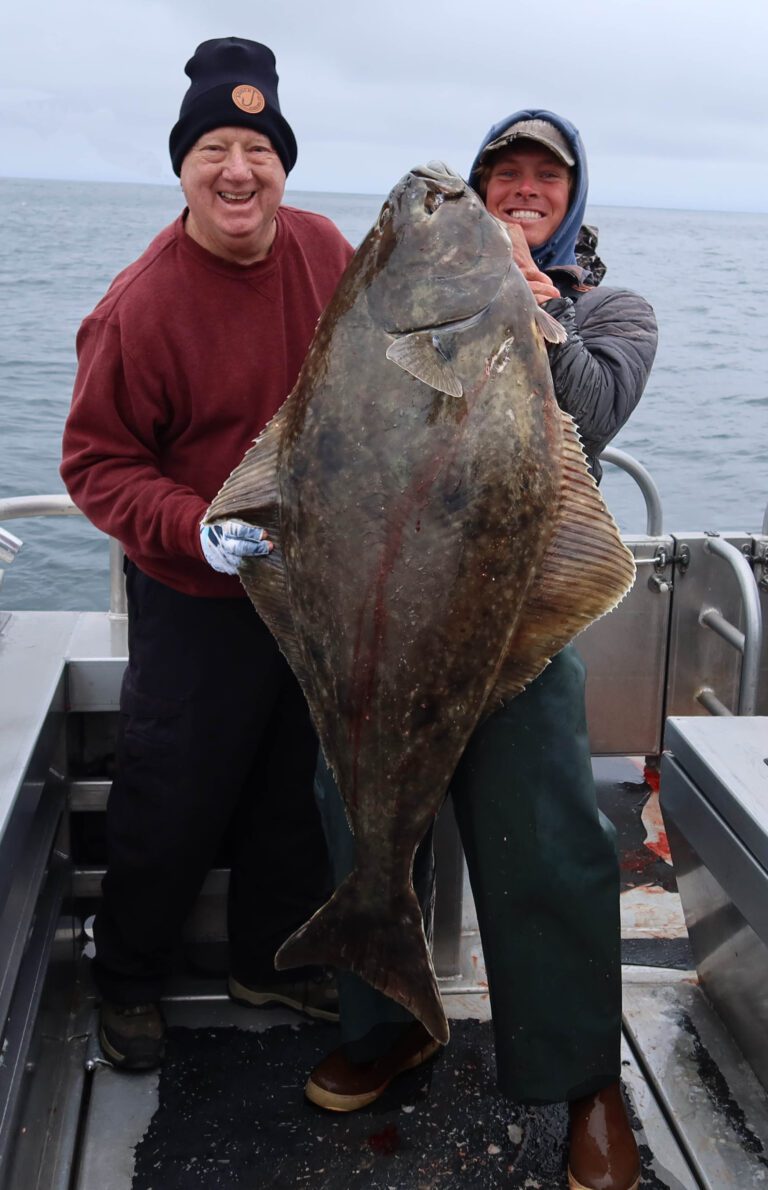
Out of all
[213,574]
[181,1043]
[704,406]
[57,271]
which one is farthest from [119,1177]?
[57,271]

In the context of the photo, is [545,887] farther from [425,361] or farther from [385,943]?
[425,361]

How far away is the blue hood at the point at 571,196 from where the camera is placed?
8.30 feet

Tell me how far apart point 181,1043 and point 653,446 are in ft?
61.6

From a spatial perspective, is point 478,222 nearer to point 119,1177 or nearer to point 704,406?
point 119,1177

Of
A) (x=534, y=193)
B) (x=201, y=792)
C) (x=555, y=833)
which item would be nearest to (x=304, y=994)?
(x=201, y=792)

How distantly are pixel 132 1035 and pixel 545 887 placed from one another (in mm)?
1194

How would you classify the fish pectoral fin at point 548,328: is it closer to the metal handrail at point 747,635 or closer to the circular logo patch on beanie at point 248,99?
the circular logo patch on beanie at point 248,99

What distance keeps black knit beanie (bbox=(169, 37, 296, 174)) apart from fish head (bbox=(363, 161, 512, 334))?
28.8 inches

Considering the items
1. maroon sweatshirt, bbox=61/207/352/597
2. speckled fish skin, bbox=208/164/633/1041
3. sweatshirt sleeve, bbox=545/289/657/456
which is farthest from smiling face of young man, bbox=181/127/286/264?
sweatshirt sleeve, bbox=545/289/657/456

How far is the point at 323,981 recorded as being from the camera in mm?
3129

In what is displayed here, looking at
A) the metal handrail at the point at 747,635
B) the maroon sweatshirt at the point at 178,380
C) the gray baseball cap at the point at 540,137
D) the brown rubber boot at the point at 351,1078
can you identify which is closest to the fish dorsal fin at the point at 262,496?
the maroon sweatshirt at the point at 178,380

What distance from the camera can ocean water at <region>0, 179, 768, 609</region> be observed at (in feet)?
49.1

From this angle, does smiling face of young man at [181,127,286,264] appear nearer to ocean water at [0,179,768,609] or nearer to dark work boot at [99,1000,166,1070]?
dark work boot at [99,1000,166,1070]

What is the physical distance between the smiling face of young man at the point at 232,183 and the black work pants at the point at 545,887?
1.21 m
